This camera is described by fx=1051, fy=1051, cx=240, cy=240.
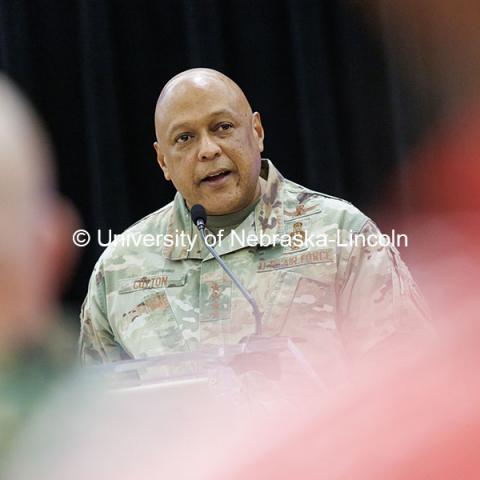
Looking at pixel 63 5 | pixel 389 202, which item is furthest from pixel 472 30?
pixel 63 5

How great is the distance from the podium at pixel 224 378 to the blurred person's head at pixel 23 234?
246 mm

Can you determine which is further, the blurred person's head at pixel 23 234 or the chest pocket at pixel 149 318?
the chest pocket at pixel 149 318

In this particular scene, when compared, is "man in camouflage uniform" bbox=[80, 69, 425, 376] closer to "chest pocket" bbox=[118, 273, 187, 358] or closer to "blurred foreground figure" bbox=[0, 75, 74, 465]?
"chest pocket" bbox=[118, 273, 187, 358]

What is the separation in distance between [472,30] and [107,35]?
0.89 m

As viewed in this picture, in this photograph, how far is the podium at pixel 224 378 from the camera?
0.86 m

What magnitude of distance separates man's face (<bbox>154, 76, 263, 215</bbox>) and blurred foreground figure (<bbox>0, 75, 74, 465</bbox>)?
138 centimetres

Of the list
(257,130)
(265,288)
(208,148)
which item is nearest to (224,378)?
(265,288)

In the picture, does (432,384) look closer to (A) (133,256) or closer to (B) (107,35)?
(A) (133,256)

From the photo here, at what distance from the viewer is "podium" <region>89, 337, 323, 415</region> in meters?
0.86

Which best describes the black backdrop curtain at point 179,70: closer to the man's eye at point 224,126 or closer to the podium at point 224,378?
the man's eye at point 224,126

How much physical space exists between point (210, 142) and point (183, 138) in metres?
0.06

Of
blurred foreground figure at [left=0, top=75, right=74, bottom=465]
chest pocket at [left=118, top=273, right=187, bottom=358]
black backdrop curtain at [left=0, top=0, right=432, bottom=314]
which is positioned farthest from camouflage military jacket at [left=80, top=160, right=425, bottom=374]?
blurred foreground figure at [left=0, top=75, right=74, bottom=465]

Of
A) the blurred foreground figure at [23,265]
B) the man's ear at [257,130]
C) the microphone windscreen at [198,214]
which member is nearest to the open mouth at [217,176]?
the man's ear at [257,130]

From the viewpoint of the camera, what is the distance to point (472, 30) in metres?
2.49
